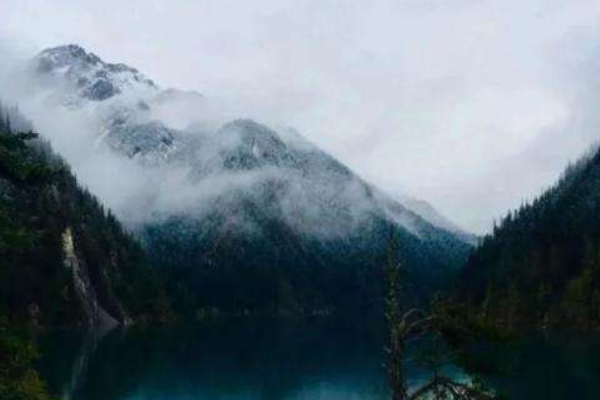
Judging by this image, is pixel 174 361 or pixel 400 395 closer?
pixel 400 395

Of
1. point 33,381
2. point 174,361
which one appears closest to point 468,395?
point 33,381

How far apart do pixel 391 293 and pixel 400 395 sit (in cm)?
297

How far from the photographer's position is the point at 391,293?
29016mm

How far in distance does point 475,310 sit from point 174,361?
17407 centimetres

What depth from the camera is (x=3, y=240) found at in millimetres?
28594

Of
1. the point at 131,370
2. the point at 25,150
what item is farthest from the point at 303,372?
the point at 25,150

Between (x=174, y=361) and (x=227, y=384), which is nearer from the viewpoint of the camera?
(x=227, y=384)

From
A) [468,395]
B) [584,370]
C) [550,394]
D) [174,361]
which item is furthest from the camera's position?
[174,361]

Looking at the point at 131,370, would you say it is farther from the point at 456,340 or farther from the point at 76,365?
the point at 456,340

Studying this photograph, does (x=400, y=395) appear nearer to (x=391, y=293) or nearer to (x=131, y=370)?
(x=391, y=293)

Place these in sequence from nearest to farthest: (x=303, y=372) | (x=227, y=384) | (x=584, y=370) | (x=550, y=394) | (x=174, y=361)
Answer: (x=550, y=394), (x=584, y=370), (x=227, y=384), (x=303, y=372), (x=174, y=361)

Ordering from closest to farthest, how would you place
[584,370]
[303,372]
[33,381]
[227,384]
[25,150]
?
1. [33,381]
2. [25,150]
3. [584,370]
4. [227,384]
5. [303,372]

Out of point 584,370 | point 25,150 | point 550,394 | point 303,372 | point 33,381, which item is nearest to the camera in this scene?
point 33,381

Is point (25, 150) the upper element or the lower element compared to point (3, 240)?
upper
